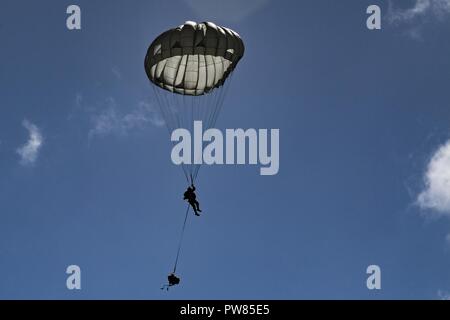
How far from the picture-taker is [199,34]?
3297 centimetres

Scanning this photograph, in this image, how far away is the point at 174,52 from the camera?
3309 cm

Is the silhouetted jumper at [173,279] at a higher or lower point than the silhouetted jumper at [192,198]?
lower

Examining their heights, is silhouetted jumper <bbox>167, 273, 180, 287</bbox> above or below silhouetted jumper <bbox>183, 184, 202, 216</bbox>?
below
